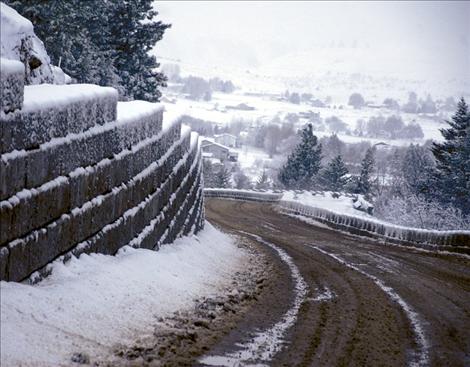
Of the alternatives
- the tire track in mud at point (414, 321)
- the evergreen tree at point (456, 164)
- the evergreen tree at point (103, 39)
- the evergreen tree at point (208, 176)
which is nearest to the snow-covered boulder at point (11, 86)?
the tire track in mud at point (414, 321)

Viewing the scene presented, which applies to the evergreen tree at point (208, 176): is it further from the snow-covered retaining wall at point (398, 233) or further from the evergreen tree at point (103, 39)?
the snow-covered retaining wall at point (398, 233)

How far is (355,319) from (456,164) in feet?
183

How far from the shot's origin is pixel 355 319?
30.6 ft

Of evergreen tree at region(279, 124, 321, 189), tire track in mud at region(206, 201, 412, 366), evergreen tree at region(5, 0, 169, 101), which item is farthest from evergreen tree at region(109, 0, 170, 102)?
evergreen tree at region(279, 124, 321, 189)

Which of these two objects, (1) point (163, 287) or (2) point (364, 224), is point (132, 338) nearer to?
(1) point (163, 287)

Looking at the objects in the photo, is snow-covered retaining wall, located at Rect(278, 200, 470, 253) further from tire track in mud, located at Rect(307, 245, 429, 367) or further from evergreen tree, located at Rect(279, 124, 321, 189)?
evergreen tree, located at Rect(279, 124, 321, 189)

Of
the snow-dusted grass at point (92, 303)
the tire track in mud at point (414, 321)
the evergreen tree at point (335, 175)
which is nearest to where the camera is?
the snow-dusted grass at point (92, 303)

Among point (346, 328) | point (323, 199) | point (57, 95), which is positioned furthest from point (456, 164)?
point (57, 95)

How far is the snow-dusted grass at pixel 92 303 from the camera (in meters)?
5.59

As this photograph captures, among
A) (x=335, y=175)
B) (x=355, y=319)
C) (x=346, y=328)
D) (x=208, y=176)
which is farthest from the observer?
(x=208, y=176)

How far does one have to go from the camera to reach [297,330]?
8.37m

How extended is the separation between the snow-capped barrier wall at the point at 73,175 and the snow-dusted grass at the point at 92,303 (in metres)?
0.27

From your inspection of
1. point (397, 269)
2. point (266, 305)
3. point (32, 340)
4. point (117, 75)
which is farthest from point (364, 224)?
point (32, 340)

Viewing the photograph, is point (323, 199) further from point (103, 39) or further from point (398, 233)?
point (398, 233)
